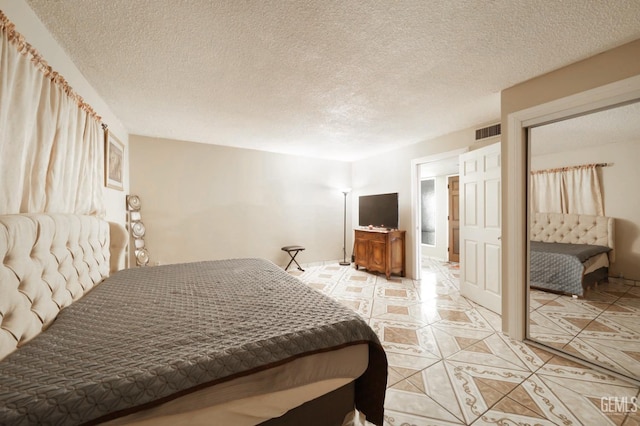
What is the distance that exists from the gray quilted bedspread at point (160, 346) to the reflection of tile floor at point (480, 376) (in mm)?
600

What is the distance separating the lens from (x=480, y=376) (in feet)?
5.85

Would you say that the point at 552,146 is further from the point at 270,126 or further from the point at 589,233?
the point at 270,126

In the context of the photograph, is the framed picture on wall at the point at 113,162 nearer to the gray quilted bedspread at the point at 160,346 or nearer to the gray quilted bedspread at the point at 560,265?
the gray quilted bedspread at the point at 160,346

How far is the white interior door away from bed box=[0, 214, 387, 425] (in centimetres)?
244

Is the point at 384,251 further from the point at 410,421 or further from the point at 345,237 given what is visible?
the point at 410,421

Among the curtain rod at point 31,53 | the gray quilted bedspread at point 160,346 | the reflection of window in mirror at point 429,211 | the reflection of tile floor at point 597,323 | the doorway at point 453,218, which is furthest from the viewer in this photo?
the reflection of window in mirror at point 429,211

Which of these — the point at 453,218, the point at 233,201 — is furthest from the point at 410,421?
the point at 453,218

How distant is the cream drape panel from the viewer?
1228mm

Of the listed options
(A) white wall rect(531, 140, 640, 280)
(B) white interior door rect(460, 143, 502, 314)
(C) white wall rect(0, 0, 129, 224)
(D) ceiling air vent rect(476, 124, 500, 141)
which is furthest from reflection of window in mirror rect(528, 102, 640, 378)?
(C) white wall rect(0, 0, 129, 224)

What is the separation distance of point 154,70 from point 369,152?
381 cm

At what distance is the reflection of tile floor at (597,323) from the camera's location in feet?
6.61

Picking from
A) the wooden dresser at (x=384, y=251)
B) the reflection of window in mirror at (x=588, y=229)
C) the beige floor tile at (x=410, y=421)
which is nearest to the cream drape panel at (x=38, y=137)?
the beige floor tile at (x=410, y=421)

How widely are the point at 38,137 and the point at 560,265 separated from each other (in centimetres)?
497

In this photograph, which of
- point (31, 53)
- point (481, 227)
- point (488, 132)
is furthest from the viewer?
point (488, 132)
